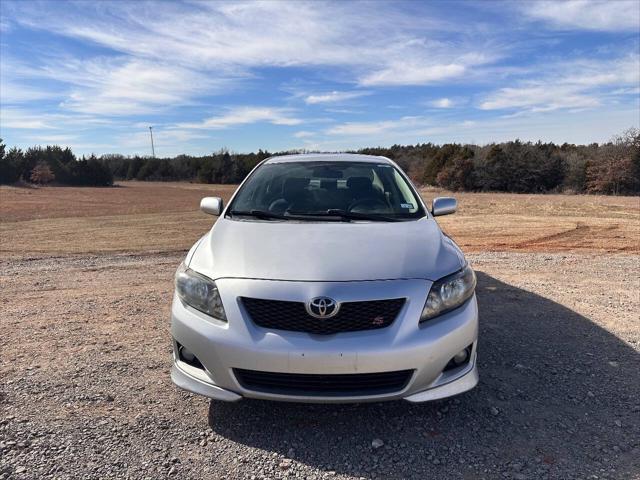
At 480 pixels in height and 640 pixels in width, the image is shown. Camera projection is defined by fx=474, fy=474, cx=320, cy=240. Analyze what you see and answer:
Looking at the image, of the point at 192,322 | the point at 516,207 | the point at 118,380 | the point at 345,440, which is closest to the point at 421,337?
the point at 345,440

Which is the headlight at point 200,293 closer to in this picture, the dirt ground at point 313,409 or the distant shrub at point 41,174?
the dirt ground at point 313,409

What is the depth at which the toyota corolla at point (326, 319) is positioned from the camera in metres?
2.49

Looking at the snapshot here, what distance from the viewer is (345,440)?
272cm

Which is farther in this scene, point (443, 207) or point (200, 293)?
point (443, 207)

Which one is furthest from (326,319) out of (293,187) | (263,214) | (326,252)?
(293,187)

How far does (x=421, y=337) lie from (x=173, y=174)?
77015 mm

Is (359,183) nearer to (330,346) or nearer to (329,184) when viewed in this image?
(329,184)

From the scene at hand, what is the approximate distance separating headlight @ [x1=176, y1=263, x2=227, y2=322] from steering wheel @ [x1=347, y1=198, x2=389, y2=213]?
4.84 feet

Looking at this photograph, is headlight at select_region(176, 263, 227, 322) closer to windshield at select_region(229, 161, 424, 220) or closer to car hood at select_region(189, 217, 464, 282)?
car hood at select_region(189, 217, 464, 282)

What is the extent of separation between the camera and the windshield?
3881 millimetres

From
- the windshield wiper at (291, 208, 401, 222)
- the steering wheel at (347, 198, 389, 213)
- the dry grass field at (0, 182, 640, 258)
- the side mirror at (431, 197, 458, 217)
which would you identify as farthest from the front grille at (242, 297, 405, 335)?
the dry grass field at (0, 182, 640, 258)

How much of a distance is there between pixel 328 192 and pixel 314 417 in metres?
1.95

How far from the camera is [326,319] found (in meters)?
2.53

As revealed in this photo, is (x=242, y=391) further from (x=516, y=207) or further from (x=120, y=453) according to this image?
(x=516, y=207)
